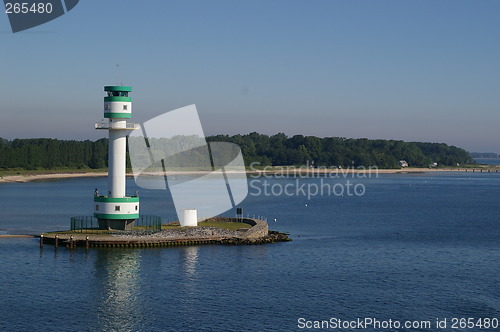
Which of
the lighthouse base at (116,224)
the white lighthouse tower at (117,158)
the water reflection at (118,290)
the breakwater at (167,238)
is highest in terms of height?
the white lighthouse tower at (117,158)

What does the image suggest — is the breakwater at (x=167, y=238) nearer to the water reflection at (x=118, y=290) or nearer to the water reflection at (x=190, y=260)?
the water reflection at (x=118, y=290)

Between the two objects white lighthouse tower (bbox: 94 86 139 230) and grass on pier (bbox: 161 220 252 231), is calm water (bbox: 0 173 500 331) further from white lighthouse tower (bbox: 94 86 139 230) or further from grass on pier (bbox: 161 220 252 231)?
grass on pier (bbox: 161 220 252 231)

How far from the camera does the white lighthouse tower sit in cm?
7044

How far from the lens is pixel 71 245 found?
67.9 m

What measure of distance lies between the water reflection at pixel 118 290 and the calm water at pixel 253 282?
9 cm

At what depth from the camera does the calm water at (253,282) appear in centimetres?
4588

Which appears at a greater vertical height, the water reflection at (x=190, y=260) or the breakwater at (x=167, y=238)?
the breakwater at (x=167, y=238)

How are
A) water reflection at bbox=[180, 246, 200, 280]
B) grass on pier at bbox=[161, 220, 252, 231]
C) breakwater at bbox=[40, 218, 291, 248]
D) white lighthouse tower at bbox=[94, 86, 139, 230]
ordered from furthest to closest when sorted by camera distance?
grass on pier at bbox=[161, 220, 252, 231]
white lighthouse tower at bbox=[94, 86, 139, 230]
breakwater at bbox=[40, 218, 291, 248]
water reflection at bbox=[180, 246, 200, 280]

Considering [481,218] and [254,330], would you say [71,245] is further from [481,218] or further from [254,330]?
[481,218]

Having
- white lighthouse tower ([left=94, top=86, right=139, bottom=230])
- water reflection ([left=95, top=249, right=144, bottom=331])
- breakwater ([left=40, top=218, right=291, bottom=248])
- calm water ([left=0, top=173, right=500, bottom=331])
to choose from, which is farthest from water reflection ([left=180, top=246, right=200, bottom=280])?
white lighthouse tower ([left=94, top=86, right=139, bottom=230])

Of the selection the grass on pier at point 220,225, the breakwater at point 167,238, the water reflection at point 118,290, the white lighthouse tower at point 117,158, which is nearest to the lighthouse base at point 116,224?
the white lighthouse tower at point 117,158

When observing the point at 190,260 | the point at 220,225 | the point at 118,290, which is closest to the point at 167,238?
the point at 190,260

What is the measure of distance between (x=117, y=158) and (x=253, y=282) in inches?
910

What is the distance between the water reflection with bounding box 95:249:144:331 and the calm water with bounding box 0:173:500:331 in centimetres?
9
